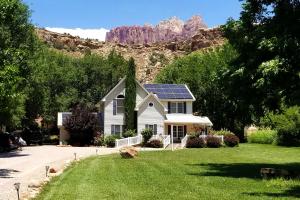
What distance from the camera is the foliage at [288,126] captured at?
178 ft

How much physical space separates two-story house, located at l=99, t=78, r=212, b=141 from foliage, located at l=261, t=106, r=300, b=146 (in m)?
7.47

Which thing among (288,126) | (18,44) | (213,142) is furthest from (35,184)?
(288,126)

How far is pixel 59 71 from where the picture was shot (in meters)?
72.6

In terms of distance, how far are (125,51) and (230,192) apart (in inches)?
5546

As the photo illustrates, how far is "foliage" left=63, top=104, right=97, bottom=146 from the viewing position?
58094 millimetres

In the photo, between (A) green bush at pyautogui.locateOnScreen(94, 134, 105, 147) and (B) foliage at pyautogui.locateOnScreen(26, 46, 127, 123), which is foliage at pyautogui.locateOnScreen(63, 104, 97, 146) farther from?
(B) foliage at pyautogui.locateOnScreen(26, 46, 127, 123)

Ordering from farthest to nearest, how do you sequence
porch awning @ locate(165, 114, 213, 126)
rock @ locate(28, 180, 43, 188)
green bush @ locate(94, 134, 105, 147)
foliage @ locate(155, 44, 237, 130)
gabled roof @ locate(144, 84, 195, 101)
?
foliage @ locate(155, 44, 237, 130)
gabled roof @ locate(144, 84, 195, 101)
porch awning @ locate(165, 114, 213, 126)
green bush @ locate(94, 134, 105, 147)
rock @ locate(28, 180, 43, 188)

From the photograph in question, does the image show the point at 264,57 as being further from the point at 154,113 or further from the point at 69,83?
the point at 69,83

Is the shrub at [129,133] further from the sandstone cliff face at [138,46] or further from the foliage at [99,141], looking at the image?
the sandstone cliff face at [138,46]

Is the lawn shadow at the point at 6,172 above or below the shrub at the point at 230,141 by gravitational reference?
below

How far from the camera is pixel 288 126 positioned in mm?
54500

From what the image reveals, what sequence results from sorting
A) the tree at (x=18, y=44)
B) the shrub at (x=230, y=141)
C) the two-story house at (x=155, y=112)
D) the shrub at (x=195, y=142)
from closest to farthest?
the tree at (x=18, y=44) → the shrub at (x=195, y=142) → the shrub at (x=230, y=141) → the two-story house at (x=155, y=112)

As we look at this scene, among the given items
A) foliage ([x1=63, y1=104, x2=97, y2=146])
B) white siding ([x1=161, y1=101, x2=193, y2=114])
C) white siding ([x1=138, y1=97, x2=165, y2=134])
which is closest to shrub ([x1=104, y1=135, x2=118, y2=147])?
foliage ([x1=63, y1=104, x2=97, y2=146])

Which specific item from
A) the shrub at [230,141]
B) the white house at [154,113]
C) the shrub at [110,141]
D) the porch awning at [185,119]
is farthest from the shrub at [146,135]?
the shrub at [230,141]
